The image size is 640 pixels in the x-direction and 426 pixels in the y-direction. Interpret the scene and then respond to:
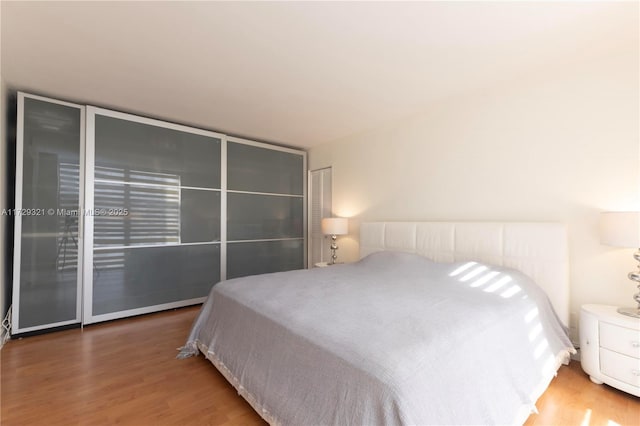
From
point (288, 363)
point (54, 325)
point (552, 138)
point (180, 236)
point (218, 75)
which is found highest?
point (218, 75)

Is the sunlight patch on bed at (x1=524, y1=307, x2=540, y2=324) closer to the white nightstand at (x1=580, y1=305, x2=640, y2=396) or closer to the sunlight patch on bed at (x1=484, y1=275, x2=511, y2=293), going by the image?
the sunlight patch on bed at (x1=484, y1=275, x2=511, y2=293)

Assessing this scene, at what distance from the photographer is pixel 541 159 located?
2.33 m

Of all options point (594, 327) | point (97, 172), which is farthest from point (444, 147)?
point (97, 172)

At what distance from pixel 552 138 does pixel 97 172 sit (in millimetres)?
4253

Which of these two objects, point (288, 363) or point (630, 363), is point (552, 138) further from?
point (288, 363)

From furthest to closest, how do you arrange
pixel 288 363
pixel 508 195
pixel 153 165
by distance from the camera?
1. pixel 153 165
2. pixel 508 195
3. pixel 288 363

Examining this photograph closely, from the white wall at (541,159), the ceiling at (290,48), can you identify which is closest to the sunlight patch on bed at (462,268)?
the white wall at (541,159)

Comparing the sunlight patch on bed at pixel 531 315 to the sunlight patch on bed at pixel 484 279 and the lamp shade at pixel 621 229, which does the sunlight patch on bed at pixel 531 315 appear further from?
the lamp shade at pixel 621 229

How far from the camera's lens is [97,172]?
289 cm

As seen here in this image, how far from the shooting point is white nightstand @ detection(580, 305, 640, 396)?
1.66 m

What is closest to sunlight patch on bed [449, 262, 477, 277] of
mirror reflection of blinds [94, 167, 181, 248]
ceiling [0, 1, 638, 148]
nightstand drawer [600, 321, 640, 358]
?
nightstand drawer [600, 321, 640, 358]

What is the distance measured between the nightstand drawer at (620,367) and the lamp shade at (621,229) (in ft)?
2.24

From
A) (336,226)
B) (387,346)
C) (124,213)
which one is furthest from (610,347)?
(124,213)

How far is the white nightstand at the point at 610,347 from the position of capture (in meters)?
1.66
